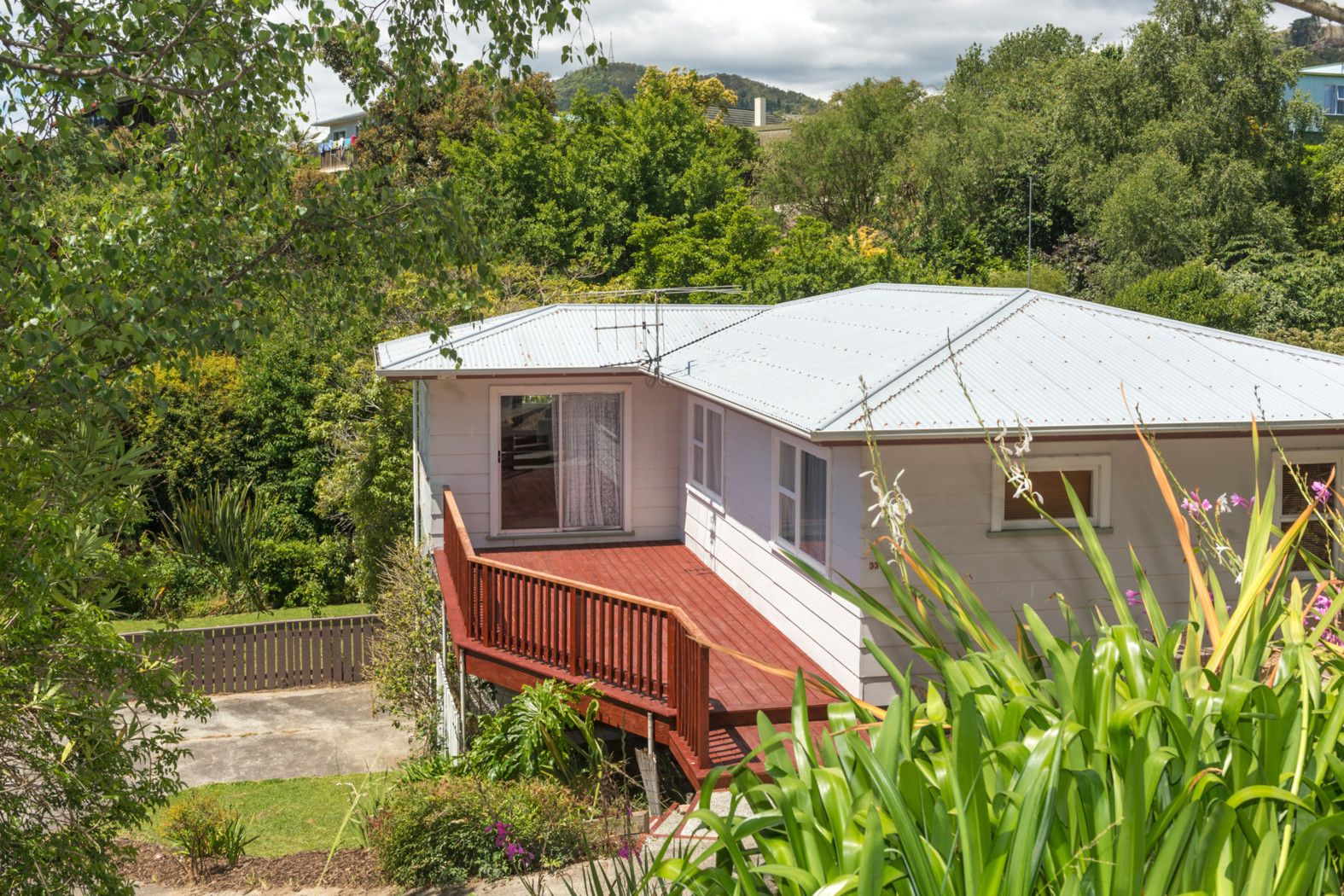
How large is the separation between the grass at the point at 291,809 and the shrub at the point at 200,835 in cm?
52

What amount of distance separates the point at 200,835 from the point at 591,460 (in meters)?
6.44

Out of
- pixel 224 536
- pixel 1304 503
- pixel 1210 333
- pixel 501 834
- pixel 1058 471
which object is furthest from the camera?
pixel 224 536

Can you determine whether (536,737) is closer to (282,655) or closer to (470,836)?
(470,836)

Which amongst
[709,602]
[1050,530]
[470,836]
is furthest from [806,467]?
[470,836]

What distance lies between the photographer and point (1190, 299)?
85.1ft

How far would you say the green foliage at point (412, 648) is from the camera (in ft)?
46.7

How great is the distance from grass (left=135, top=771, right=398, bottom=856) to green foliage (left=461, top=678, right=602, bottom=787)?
144cm

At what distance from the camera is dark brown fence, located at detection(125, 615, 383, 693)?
17656 millimetres

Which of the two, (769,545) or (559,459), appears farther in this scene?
(559,459)

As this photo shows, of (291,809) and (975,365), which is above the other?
(975,365)

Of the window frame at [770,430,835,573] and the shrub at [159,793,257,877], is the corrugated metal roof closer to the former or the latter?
the window frame at [770,430,835,573]

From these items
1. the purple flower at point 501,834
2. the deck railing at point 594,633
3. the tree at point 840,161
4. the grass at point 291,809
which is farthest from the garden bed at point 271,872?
the tree at point 840,161

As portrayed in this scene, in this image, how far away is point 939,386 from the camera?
9695 mm

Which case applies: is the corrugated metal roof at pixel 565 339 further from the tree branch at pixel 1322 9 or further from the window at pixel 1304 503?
the tree branch at pixel 1322 9
